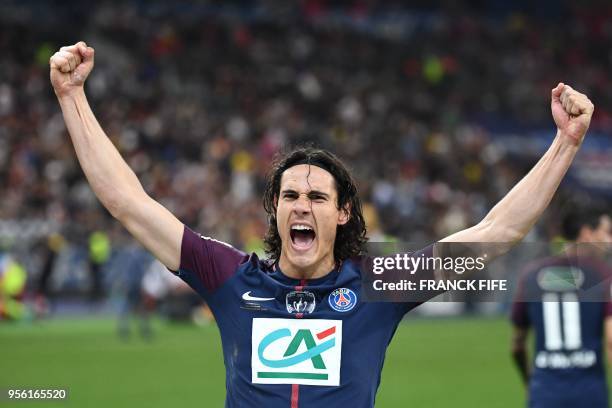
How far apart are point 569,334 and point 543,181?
2.99 metres

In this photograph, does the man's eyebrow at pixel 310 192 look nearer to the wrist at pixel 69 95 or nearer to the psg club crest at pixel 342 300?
the psg club crest at pixel 342 300

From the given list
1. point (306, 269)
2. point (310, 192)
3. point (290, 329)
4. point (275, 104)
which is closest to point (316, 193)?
point (310, 192)

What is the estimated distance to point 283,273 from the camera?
15.5 ft

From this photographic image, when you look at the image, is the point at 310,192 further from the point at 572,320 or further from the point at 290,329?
the point at 572,320

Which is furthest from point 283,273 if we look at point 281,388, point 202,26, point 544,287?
point 202,26

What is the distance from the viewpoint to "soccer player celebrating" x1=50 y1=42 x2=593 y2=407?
14.4 ft

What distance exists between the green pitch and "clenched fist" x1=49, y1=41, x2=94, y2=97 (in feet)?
26.9

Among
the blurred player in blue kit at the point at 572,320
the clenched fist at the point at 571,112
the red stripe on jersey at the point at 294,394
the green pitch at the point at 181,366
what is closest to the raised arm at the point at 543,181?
the clenched fist at the point at 571,112

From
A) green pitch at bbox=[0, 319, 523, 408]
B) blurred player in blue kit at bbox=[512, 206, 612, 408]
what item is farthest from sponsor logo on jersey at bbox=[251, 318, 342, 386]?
green pitch at bbox=[0, 319, 523, 408]

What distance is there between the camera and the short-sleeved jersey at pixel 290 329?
4430mm

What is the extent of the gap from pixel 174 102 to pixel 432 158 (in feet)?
21.9

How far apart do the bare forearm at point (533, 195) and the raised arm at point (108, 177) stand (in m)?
1.29

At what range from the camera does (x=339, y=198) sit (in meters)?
4.85

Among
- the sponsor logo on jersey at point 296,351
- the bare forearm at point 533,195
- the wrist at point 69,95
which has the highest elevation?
the wrist at point 69,95
